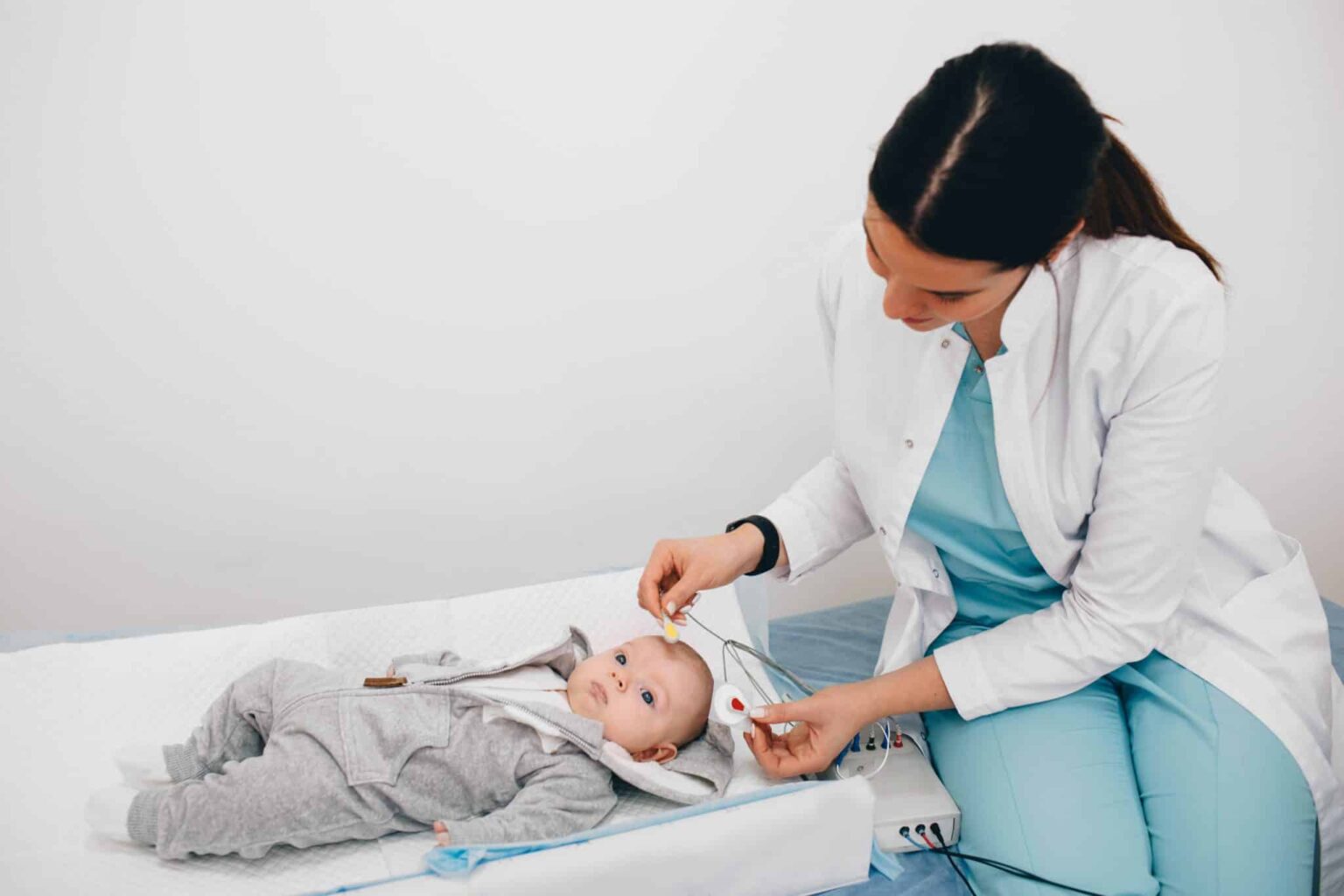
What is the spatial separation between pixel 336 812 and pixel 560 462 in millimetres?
907

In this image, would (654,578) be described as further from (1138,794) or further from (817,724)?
(1138,794)

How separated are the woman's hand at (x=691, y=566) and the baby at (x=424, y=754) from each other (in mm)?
85

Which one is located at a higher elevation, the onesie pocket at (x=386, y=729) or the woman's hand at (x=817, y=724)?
the onesie pocket at (x=386, y=729)

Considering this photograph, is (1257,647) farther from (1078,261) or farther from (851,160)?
(851,160)

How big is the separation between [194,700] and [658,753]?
2.38 feet

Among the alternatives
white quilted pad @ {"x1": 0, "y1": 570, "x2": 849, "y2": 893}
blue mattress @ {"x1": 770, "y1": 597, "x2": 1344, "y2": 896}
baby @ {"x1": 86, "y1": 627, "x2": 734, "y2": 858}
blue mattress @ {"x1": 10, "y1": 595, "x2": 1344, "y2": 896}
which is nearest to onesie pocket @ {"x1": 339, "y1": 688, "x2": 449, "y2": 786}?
baby @ {"x1": 86, "y1": 627, "x2": 734, "y2": 858}

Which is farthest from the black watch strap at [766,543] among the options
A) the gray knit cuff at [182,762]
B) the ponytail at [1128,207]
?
the gray knit cuff at [182,762]

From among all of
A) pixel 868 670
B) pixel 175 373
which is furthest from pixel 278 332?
pixel 868 670

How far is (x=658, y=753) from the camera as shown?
1496 millimetres

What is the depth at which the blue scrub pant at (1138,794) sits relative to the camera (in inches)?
53.0

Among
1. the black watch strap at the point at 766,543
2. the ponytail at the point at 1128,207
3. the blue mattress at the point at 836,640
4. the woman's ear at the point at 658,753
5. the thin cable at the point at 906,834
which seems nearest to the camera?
the ponytail at the point at 1128,207

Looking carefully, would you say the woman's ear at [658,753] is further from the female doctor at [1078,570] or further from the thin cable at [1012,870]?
the thin cable at [1012,870]

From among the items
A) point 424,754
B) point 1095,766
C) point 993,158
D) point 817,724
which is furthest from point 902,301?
point 424,754

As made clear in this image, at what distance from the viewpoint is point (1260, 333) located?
91.0 inches
